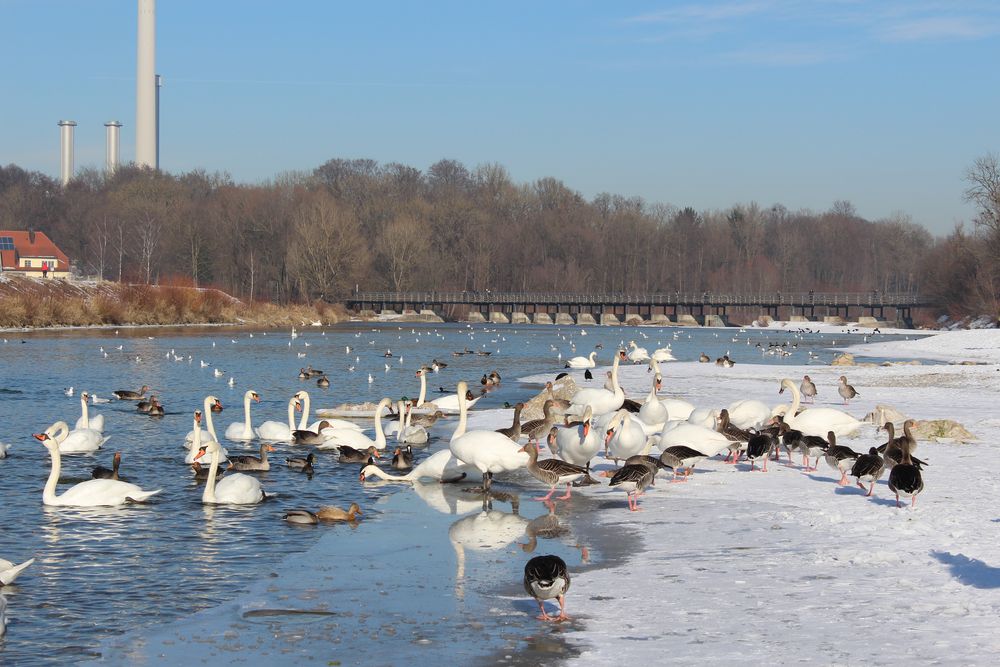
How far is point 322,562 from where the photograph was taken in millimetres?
10438

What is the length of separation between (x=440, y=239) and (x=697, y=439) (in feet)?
379

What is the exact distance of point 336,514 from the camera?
12492mm

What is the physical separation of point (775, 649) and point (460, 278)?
125 m

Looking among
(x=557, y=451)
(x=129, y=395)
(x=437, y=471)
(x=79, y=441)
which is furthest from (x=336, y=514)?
(x=129, y=395)

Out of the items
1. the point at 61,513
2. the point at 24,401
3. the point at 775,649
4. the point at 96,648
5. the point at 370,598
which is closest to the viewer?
the point at 775,649

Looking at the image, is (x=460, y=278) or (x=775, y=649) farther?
(x=460, y=278)

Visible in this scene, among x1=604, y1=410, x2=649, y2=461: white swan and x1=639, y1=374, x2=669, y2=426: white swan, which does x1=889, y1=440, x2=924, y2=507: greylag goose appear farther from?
x1=639, y1=374, x2=669, y2=426: white swan

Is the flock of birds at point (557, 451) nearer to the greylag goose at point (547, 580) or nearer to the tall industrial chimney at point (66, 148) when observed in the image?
the greylag goose at point (547, 580)

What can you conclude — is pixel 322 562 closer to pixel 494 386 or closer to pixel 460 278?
pixel 494 386

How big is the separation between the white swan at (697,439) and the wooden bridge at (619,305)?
9578 cm

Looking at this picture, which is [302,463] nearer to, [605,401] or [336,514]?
[336,514]

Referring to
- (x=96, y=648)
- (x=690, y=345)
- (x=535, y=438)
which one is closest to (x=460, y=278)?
(x=690, y=345)

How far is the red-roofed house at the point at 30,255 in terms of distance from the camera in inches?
4375

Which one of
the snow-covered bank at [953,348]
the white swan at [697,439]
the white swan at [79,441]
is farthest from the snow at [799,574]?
the snow-covered bank at [953,348]
